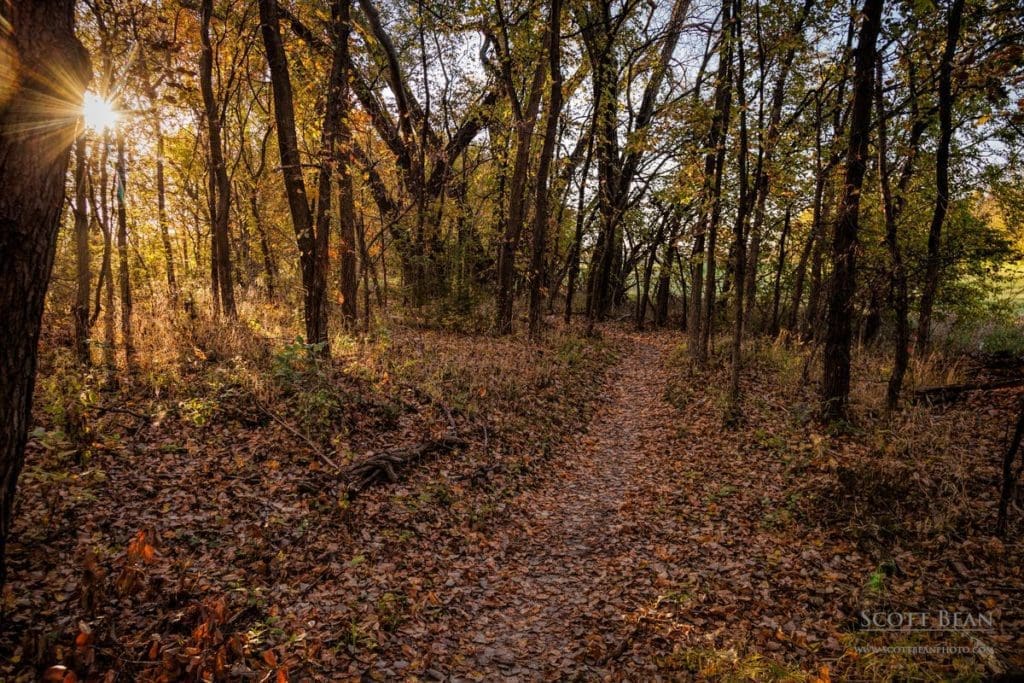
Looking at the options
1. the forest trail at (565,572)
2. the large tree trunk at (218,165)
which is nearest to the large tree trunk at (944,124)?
the forest trail at (565,572)

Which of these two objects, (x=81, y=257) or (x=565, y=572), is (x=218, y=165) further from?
(x=565, y=572)

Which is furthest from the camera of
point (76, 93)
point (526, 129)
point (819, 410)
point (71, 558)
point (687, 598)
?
point (526, 129)

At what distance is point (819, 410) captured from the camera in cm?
938

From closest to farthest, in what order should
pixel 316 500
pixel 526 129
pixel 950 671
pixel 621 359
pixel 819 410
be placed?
pixel 950 671
pixel 316 500
pixel 819 410
pixel 526 129
pixel 621 359

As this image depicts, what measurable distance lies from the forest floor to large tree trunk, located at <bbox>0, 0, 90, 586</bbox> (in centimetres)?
164

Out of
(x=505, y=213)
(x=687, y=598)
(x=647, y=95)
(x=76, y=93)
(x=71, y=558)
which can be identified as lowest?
(x=687, y=598)

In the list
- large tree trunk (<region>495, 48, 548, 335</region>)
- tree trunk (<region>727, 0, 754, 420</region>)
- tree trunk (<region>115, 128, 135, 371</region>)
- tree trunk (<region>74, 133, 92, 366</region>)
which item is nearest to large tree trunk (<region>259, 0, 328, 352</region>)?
tree trunk (<region>115, 128, 135, 371</region>)

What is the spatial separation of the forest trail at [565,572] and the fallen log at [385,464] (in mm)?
1641

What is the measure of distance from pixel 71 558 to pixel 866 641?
286 inches

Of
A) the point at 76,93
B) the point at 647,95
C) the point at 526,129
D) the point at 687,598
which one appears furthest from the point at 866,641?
the point at 647,95

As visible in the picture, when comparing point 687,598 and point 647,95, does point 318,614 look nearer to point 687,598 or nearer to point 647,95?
point 687,598

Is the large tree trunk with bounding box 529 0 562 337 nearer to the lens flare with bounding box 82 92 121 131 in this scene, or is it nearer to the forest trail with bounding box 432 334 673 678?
the forest trail with bounding box 432 334 673 678

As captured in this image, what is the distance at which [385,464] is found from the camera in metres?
6.98

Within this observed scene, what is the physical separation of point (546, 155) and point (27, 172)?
12914 millimetres
